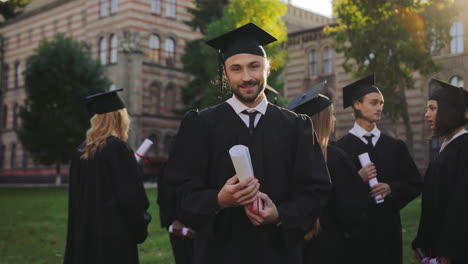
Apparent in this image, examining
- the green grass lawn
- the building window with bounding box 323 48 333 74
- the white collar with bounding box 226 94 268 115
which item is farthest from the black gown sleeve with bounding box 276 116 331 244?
the building window with bounding box 323 48 333 74

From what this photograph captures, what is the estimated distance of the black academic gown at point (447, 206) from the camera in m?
4.32

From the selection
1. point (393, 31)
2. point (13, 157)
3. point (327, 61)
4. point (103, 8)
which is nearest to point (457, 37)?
point (327, 61)

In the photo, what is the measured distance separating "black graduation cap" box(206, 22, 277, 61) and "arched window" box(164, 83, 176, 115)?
38.0 meters

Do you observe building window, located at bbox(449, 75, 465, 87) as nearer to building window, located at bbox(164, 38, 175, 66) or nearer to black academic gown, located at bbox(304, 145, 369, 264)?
building window, located at bbox(164, 38, 175, 66)

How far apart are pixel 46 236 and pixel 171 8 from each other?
102ft

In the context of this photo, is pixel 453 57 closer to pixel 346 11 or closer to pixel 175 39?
pixel 346 11

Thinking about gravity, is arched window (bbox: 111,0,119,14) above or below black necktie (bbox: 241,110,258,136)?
above

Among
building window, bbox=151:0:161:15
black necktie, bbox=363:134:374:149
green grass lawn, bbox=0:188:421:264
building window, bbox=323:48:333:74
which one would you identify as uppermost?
building window, bbox=151:0:161:15

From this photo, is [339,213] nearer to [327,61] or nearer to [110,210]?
[110,210]

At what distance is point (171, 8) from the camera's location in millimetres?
41406

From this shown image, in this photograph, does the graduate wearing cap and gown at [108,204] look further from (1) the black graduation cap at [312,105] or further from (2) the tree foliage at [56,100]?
(2) the tree foliage at [56,100]

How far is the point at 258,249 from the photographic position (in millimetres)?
3248

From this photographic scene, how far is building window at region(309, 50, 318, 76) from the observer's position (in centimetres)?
3666

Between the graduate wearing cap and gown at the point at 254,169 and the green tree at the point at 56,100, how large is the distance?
29.5 m
